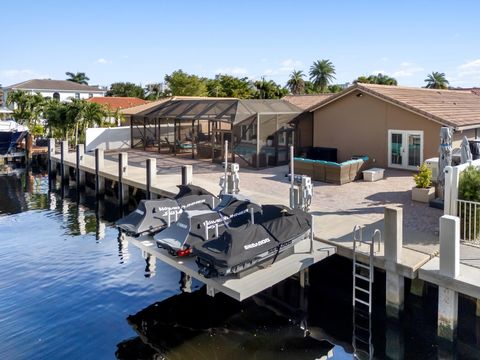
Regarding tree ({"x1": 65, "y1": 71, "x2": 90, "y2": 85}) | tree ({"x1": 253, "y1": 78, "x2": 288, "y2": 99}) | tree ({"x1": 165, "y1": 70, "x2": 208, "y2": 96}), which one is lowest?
tree ({"x1": 253, "y1": 78, "x2": 288, "y2": 99})

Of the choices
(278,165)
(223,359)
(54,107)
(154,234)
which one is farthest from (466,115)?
(54,107)

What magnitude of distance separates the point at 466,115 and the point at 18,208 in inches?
875

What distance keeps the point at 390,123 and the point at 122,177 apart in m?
13.3

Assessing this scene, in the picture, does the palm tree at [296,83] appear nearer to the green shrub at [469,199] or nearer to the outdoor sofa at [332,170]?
the outdoor sofa at [332,170]

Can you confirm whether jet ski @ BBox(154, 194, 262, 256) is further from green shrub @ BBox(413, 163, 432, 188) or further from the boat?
the boat

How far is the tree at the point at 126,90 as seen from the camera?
82938mm

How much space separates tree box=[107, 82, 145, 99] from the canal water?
71.3 metres

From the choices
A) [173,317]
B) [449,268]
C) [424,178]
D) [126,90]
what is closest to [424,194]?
[424,178]

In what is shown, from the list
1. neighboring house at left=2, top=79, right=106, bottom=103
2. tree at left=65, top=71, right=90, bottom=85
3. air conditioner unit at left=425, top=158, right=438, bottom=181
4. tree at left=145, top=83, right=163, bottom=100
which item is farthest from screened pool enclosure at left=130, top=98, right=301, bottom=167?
tree at left=65, top=71, right=90, bottom=85

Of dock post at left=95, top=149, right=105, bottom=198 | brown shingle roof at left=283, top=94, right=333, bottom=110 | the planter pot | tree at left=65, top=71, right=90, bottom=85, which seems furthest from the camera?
tree at left=65, top=71, right=90, bottom=85

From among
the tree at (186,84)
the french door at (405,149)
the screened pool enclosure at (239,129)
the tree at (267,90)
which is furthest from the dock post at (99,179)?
the tree at (186,84)

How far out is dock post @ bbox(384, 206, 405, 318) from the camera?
9.62 metres

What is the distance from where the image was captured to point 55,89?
70625mm

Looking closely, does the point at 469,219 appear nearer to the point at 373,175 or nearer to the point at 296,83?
the point at 373,175
